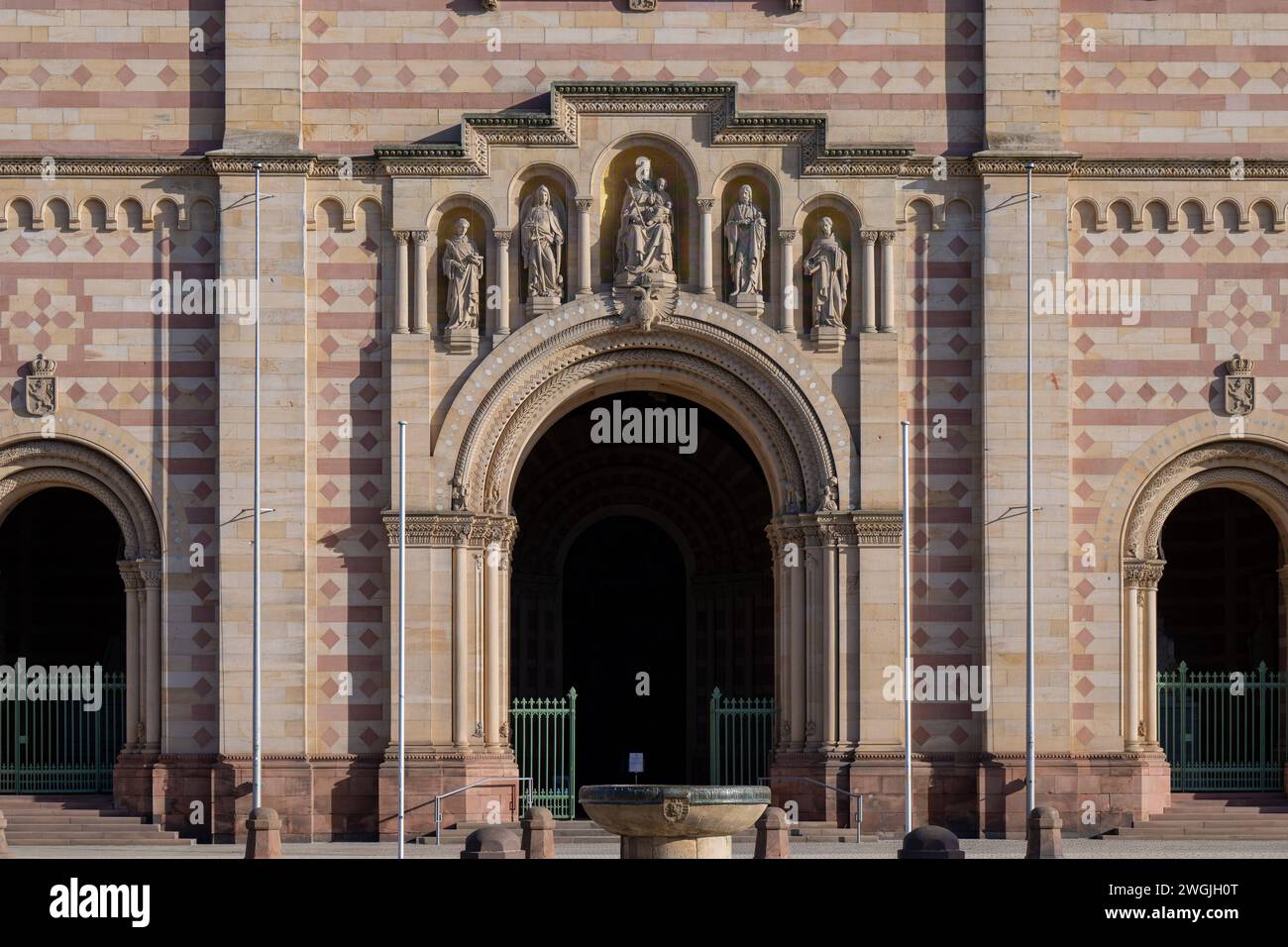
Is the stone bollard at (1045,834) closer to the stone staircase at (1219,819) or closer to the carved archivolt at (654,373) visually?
the stone staircase at (1219,819)

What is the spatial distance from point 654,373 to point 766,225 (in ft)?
9.91

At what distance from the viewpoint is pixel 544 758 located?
140ft

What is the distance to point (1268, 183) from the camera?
39219 millimetres

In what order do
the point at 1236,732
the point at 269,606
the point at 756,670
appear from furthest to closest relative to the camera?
the point at 756,670, the point at 1236,732, the point at 269,606

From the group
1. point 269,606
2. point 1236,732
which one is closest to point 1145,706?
point 1236,732

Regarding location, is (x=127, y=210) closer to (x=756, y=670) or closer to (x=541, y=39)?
(x=541, y=39)

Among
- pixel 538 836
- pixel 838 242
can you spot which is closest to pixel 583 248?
pixel 838 242

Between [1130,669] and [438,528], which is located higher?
[438,528]

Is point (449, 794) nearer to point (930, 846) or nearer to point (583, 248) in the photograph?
point (583, 248)

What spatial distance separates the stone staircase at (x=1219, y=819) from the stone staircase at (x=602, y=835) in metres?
4.31

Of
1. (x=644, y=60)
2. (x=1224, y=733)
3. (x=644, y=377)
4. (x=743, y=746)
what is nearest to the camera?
(x=644, y=60)

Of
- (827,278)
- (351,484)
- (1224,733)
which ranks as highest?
(827,278)

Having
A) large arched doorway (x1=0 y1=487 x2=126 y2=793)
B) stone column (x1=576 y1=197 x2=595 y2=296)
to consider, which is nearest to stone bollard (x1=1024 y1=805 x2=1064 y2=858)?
stone column (x1=576 y1=197 x2=595 y2=296)

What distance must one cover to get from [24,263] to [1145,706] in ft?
63.8
